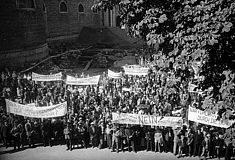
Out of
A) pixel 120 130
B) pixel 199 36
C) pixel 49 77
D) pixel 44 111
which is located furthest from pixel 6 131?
pixel 199 36

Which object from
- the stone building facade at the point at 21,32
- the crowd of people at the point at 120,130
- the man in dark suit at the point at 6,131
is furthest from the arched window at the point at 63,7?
the man in dark suit at the point at 6,131

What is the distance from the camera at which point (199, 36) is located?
24.0ft

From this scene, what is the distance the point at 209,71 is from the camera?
8.05 meters

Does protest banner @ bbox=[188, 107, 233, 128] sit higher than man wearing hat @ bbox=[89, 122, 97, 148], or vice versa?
protest banner @ bbox=[188, 107, 233, 128]

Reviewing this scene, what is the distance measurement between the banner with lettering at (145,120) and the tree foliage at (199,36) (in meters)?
3.43

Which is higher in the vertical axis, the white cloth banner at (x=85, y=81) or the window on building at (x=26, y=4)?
the window on building at (x=26, y=4)

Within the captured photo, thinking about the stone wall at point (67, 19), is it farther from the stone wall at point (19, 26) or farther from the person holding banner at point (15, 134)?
the person holding banner at point (15, 134)

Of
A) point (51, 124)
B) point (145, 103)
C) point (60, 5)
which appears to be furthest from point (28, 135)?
point (60, 5)

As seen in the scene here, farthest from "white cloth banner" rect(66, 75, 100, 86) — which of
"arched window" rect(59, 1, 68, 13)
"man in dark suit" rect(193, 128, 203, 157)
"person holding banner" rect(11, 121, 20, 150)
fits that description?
"arched window" rect(59, 1, 68, 13)

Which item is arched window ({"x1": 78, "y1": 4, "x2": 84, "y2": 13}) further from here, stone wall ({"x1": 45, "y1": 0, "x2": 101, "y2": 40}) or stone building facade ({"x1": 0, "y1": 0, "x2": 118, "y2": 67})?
stone building facade ({"x1": 0, "y1": 0, "x2": 118, "y2": 67})

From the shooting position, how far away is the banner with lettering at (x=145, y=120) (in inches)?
473

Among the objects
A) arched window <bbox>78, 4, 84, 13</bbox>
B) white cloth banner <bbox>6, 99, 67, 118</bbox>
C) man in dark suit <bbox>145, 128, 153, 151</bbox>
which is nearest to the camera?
man in dark suit <bbox>145, 128, 153, 151</bbox>

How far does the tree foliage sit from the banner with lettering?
343 cm

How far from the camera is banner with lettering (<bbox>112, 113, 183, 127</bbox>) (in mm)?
12008
